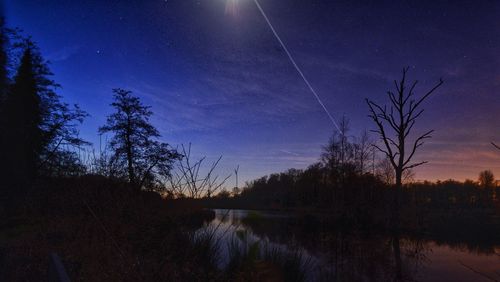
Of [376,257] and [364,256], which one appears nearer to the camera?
[376,257]

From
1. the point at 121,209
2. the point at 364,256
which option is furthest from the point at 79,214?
the point at 364,256

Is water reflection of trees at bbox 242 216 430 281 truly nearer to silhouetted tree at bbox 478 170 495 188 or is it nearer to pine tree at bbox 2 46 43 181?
silhouetted tree at bbox 478 170 495 188

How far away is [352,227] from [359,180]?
10.2m

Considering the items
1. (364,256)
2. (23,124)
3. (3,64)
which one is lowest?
(364,256)

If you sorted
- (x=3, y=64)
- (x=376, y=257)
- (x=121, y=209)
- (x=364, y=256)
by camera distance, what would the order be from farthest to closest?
(x=3, y=64)
(x=364, y=256)
(x=376, y=257)
(x=121, y=209)

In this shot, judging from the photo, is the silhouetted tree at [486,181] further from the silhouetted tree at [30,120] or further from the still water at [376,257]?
the silhouetted tree at [30,120]

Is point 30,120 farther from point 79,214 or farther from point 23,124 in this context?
point 79,214

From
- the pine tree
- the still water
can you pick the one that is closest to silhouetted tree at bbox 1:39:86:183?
the pine tree

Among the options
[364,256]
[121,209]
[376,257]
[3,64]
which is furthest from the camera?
[3,64]

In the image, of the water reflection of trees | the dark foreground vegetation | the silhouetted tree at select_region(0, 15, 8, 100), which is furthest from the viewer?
the silhouetted tree at select_region(0, 15, 8, 100)

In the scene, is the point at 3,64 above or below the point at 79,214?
above

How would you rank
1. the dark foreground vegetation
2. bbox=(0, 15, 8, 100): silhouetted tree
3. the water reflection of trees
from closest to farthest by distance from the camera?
the dark foreground vegetation
the water reflection of trees
bbox=(0, 15, 8, 100): silhouetted tree

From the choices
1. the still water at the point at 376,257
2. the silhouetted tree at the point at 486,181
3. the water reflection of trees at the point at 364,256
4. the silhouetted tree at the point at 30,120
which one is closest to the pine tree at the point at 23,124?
the silhouetted tree at the point at 30,120

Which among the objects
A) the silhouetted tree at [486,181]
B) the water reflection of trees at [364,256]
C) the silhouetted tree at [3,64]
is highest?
the silhouetted tree at [3,64]
